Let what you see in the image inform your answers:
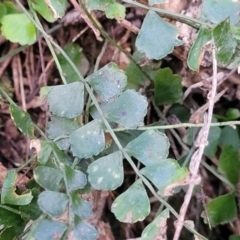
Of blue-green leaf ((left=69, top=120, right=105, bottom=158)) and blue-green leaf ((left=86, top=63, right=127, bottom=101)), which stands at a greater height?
blue-green leaf ((left=86, top=63, right=127, bottom=101))

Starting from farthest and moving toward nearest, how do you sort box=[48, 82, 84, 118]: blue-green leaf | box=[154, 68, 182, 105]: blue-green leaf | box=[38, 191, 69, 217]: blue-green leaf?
box=[154, 68, 182, 105]: blue-green leaf < box=[48, 82, 84, 118]: blue-green leaf < box=[38, 191, 69, 217]: blue-green leaf

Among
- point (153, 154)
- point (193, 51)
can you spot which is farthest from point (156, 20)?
point (153, 154)

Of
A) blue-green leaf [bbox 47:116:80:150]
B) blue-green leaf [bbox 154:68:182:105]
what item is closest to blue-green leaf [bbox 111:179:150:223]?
blue-green leaf [bbox 47:116:80:150]

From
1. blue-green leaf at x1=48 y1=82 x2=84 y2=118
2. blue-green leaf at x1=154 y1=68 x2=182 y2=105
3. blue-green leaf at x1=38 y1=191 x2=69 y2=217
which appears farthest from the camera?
blue-green leaf at x1=154 y1=68 x2=182 y2=105

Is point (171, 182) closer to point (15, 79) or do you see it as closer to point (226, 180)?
point (226, 180)

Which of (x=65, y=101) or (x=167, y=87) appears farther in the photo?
(x=167, y=87)

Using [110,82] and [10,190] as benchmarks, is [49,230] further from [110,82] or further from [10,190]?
[110,82]

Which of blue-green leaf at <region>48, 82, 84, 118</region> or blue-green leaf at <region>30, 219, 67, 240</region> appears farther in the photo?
blue-green leaf at <region>48, 82, 84, 118</region>

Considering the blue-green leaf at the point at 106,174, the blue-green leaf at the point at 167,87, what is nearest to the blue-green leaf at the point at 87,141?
the blue-green leaf at the point at 106,174

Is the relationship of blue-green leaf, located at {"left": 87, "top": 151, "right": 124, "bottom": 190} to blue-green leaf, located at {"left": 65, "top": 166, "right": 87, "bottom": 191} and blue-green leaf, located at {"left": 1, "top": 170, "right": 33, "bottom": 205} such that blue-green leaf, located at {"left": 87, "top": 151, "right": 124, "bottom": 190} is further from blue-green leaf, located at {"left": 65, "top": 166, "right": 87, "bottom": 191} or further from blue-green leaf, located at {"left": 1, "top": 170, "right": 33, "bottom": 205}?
blue-green leaf, located at {"left": 1, "top": 170, "right": 33, "bottom": 205}

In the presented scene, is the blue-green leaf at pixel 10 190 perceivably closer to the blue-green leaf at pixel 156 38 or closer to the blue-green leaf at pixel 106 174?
the blue-green leaf at pixel 106 174

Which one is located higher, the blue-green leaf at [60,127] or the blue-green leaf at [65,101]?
the blue-green leaf at [65,101]

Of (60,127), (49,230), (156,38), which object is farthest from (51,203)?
(156,38)
